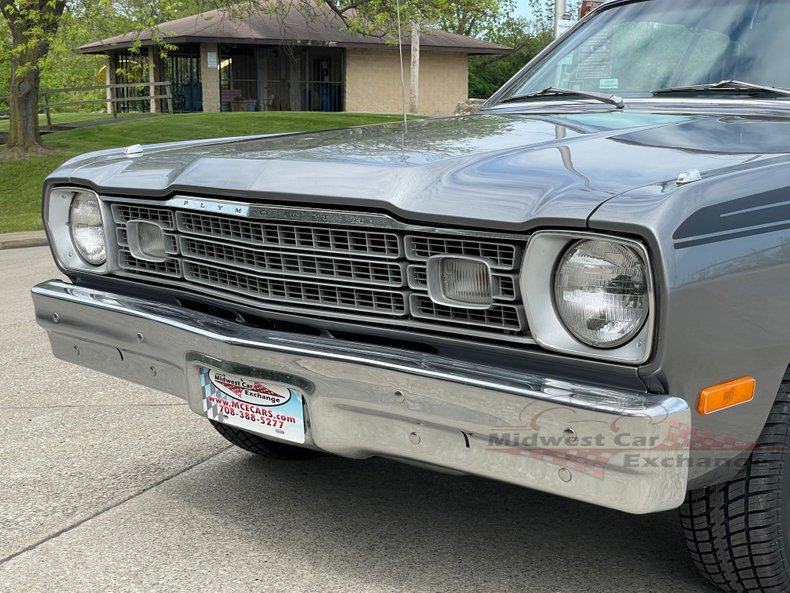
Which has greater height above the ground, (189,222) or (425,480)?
(189,222)

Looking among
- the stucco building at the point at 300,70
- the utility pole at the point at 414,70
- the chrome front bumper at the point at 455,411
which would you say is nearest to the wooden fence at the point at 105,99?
the stucco building at the point at 300,70

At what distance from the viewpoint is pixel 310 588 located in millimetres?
2930

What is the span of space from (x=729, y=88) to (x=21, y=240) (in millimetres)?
10804

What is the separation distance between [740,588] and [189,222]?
1910 mm

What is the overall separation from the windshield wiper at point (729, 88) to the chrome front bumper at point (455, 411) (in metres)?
1.66

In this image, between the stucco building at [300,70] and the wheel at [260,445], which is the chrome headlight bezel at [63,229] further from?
the stucco building at [300,70]

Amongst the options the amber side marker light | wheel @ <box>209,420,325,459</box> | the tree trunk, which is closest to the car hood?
the amber side marker light

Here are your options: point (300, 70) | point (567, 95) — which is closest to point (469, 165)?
point (567, 95)

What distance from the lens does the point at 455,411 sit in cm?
248

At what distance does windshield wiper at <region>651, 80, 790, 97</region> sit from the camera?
3494mm

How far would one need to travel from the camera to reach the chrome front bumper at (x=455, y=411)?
2.27 metres

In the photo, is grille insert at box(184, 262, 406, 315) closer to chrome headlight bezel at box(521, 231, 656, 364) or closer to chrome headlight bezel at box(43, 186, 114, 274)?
chrome headlight bezel at box(521, 231, 656, 364)

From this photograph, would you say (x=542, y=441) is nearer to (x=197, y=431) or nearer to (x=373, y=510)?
(x=373, y=510)

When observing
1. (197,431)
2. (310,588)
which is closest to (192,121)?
(197,431)
